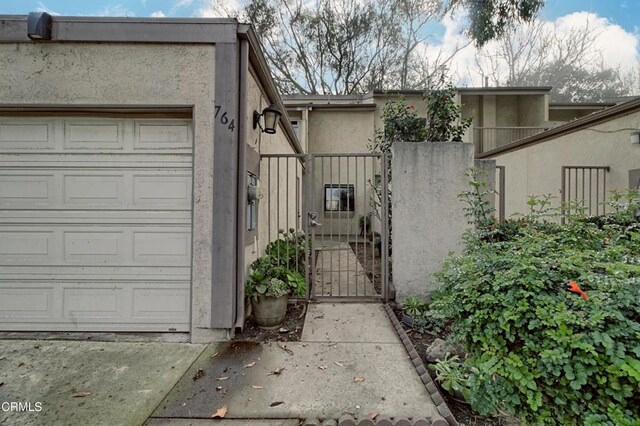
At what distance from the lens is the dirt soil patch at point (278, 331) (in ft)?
11.0

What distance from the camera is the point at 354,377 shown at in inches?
103

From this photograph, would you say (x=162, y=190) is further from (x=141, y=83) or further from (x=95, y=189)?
(x=141, y=83)

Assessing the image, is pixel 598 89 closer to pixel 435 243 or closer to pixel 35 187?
pixel 435 243

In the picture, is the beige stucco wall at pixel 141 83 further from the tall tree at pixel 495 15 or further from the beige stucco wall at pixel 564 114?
the beige stucco wall at pixel 564 114

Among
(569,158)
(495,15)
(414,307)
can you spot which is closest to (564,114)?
(495,15)

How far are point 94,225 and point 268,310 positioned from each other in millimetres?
2234

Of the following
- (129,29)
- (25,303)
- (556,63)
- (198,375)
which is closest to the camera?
(198,375)

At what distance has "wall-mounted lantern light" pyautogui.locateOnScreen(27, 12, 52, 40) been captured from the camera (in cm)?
313

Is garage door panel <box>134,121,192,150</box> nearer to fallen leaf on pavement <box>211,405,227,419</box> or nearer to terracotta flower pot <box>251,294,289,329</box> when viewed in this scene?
terracotta flower pot <box>251,294,289,329</box>

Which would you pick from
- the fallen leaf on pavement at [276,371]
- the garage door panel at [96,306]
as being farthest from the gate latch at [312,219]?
the fallen leaf on pavement at [276,371]

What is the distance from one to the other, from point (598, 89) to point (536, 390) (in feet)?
77.5

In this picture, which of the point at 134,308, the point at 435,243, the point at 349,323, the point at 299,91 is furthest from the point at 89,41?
the point at 299,91

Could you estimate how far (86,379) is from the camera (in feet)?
8.51

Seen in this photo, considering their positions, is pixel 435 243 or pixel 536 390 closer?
pixel 536 390
